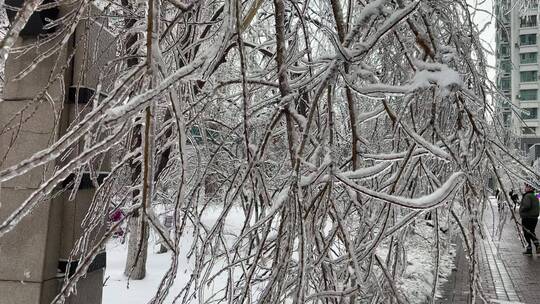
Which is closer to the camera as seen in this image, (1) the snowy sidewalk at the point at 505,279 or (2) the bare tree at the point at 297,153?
(2) the bare tree at the point at 297,153

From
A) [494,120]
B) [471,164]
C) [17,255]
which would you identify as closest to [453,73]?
[471,164]

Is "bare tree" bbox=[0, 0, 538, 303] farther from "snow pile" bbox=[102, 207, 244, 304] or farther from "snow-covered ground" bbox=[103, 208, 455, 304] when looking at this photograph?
"snow-covered ground" bbox=[103, 208, 455, 304]

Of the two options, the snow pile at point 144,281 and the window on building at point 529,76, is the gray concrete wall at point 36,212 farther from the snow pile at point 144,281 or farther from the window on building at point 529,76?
the window on building at point 529,76

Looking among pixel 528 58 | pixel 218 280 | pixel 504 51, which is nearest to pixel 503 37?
pixel 504 51

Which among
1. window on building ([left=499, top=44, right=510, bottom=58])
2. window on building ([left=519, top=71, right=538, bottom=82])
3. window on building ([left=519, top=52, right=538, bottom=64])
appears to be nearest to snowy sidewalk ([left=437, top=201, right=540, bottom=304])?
window on building ([left=499, top=44, right=510, bottom=58])

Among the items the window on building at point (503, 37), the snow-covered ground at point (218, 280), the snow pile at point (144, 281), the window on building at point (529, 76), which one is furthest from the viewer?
the window on building at point (529, 76)

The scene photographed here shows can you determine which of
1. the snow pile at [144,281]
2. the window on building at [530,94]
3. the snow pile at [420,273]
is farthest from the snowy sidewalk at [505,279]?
the window on building at [530,94]

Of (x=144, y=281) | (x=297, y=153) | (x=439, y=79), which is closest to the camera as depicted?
(x=297, y=153)

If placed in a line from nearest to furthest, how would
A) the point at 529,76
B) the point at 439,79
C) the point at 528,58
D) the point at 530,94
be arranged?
1. the point at 439,79
2. the point at 528,58
3. the point at 529,76
4. the point at 530,94

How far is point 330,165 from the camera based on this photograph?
49.3 inches

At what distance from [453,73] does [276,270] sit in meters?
0.79

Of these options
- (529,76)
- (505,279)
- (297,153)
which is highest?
(529,76)

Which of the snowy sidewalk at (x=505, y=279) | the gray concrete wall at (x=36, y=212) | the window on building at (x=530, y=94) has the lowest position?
the snowy sidewalk at (x=505, y=279)

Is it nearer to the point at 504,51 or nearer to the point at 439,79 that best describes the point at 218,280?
the point at 504,51
